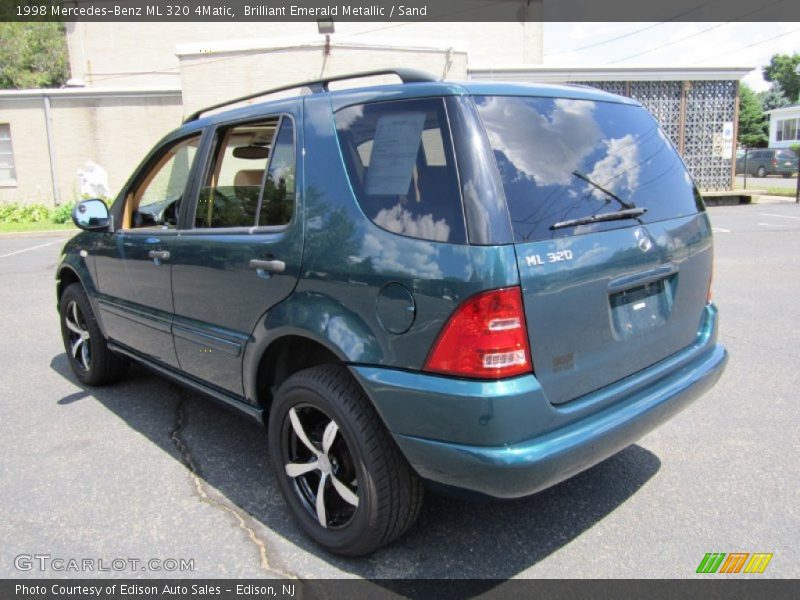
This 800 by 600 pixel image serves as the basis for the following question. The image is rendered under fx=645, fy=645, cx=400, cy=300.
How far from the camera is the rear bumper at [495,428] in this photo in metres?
2.15

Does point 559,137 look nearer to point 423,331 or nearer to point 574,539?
point 423,331

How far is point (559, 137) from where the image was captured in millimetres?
2549

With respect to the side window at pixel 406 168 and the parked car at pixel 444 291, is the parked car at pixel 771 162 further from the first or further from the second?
the side window at pixel 406 168

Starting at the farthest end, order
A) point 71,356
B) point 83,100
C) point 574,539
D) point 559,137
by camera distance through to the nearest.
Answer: point 83,100 → point 71,356 → point 574,539 → point 559,137

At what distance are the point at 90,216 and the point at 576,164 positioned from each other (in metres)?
3.17

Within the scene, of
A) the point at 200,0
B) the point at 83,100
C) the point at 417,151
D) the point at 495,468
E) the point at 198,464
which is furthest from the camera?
the point at 200,0

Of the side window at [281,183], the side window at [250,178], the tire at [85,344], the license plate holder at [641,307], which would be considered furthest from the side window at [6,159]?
the license plate holder at [641,307]

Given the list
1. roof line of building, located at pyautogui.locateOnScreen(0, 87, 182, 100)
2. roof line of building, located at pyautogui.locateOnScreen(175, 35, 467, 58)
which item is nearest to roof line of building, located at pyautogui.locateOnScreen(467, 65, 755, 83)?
roof line of building, located at pyautogui.locateOnScreen(175, 35, 467, 58)

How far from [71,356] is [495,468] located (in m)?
4.00

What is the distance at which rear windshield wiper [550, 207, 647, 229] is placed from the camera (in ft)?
7.74

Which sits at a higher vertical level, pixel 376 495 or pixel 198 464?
pixel 376 495

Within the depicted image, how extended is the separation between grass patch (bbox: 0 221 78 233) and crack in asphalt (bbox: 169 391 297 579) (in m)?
14.5

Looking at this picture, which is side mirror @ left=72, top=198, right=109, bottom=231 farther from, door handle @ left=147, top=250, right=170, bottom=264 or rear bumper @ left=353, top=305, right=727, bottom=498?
rear bumper @ left=353, top=305, right=727, bottom=498

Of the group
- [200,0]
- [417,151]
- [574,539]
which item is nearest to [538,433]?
[574,539]
